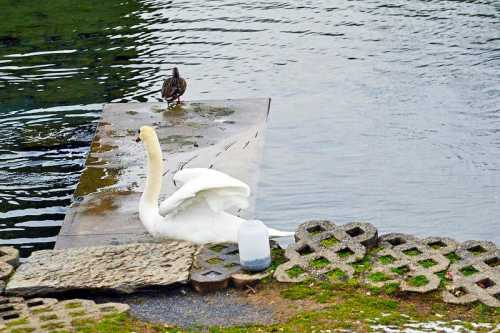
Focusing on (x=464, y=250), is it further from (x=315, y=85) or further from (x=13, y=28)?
(x=13, y=28)

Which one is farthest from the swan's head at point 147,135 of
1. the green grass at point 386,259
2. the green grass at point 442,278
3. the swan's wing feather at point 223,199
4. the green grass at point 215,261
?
the green grass at point 442,278

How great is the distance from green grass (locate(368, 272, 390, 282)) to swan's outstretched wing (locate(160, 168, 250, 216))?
1.63m

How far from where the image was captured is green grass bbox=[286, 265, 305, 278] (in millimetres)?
8289

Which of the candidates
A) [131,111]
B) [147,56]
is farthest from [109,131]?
[147,56]

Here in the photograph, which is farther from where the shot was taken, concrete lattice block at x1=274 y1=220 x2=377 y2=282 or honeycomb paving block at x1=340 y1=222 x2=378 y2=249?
honeycomb paving block at x1=340 y1=222 x2=378 y2=249

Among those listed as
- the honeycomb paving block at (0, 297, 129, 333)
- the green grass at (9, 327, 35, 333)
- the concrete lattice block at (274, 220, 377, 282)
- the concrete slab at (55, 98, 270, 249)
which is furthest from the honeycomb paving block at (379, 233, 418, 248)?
the green grass at (9, 327, 35, 333)

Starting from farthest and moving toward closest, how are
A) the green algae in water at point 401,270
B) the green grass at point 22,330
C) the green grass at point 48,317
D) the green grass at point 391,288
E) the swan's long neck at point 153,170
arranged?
the swan's long neck at point 153,170 < the green algae in water at point 401,270 < the green grass at point 391,288 < the green grass at point 48,317 < the green grass at point 22,330

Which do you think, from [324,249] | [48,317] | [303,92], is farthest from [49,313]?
[303,92]

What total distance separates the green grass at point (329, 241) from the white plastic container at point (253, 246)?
2.18 ft

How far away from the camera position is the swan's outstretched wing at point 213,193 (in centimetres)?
915

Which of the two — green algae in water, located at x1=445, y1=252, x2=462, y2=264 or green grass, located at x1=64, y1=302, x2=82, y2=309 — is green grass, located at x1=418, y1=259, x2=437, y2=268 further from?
green grass, located at x1=64, y1=302, x2=82, y2=309

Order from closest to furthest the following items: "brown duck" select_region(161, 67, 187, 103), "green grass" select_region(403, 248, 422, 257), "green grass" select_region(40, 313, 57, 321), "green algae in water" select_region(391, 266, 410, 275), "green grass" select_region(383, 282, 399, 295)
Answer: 1. "green grass" select_region(40, 313, 57, 321)
2. "green grass" select_region(383, 282, 399, 295)
3. "green algae in water" select_region(391, 266, 410, 275)
4. "green grass" select_region(403, 248, 422, 257)
5. "brown duck" select_region(161, 67, 187, 103)

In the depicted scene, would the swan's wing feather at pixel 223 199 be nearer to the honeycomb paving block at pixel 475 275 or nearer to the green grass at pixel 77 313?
the green grass at pixel 77 313

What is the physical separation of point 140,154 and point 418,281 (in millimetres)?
5909
